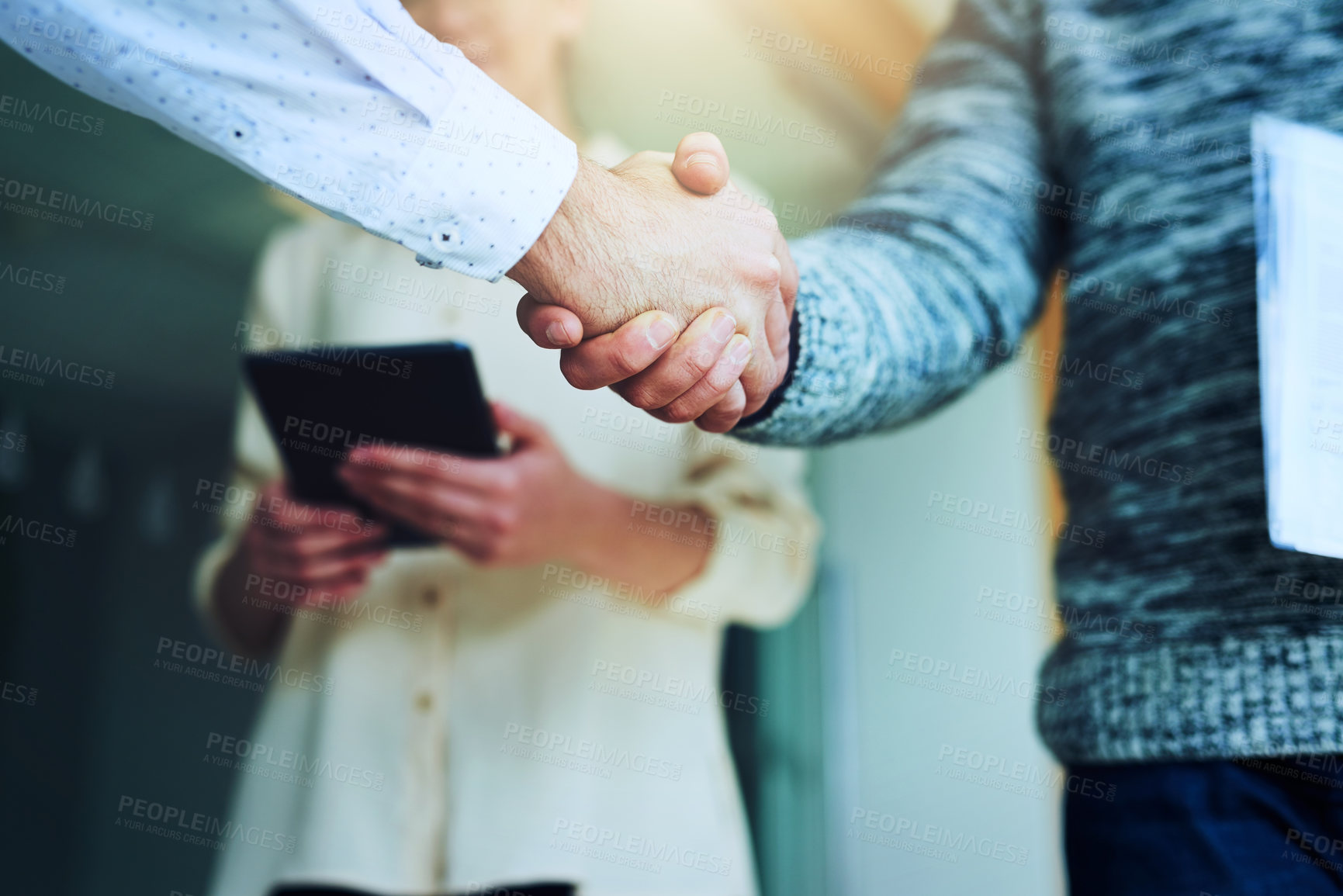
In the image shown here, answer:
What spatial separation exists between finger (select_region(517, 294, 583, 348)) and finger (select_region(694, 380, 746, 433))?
9cm

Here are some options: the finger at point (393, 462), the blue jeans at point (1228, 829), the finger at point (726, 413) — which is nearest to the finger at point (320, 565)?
the finger at point (393, 462)

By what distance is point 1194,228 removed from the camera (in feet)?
1.97

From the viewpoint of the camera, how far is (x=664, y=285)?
1.62 ft

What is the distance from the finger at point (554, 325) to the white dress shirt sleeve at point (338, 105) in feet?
0.10

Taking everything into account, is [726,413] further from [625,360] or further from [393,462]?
[393,462]

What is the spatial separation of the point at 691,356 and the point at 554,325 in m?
0.08

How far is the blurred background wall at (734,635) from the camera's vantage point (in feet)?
6.01

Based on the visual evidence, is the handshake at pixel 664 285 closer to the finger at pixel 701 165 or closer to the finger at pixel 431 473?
the finger at pixel 701 165

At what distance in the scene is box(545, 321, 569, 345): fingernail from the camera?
47cm

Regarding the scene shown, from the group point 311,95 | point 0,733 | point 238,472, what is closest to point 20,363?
point 0,733

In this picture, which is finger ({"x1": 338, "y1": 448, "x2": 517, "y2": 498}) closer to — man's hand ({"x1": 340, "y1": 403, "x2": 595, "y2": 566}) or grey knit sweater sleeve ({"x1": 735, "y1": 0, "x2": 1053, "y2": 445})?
man's hand ({"x1": 340, "y1": 403, "x2": 595, "y2": 566})

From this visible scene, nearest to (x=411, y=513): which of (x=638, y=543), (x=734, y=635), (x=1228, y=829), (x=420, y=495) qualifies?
(x=420, y=495)

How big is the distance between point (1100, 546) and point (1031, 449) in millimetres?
1444

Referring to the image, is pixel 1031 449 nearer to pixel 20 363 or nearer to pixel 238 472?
pixel 238 472
